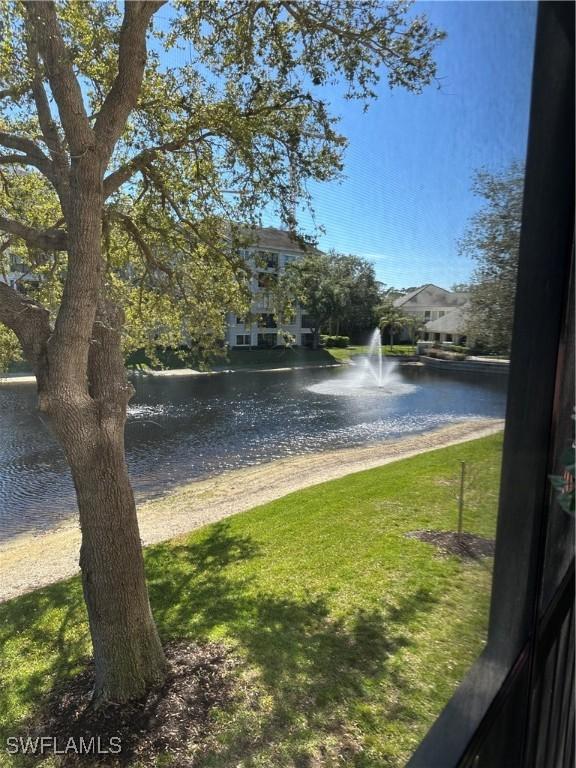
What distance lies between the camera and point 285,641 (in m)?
1.88

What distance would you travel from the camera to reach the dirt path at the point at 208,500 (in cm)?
310

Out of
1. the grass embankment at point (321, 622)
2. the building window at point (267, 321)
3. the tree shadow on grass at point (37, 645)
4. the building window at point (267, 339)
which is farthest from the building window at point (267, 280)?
the tree shadow on grass at point (37, 645)

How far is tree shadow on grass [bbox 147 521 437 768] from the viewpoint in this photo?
1.42m

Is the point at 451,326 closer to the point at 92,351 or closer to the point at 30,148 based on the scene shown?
the point at 92,351

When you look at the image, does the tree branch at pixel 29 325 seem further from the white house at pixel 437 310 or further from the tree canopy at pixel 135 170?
the white house at pixel 437 310

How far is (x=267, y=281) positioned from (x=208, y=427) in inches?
173

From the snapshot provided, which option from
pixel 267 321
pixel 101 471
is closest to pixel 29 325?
pixel 101 471

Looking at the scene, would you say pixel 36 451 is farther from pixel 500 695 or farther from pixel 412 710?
pixel 500 695

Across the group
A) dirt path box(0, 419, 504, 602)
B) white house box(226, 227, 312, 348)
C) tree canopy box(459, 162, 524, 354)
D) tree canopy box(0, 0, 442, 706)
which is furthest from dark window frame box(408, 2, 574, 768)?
white house box(226, 227, 312, 348)

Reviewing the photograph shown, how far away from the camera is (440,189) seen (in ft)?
3.06

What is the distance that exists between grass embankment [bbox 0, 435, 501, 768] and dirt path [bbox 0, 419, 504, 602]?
0.32 meters

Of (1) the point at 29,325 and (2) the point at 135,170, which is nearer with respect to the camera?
(1) the point at 29,325

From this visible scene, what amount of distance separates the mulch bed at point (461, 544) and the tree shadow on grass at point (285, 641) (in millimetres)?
214

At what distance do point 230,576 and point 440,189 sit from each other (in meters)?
2.28
